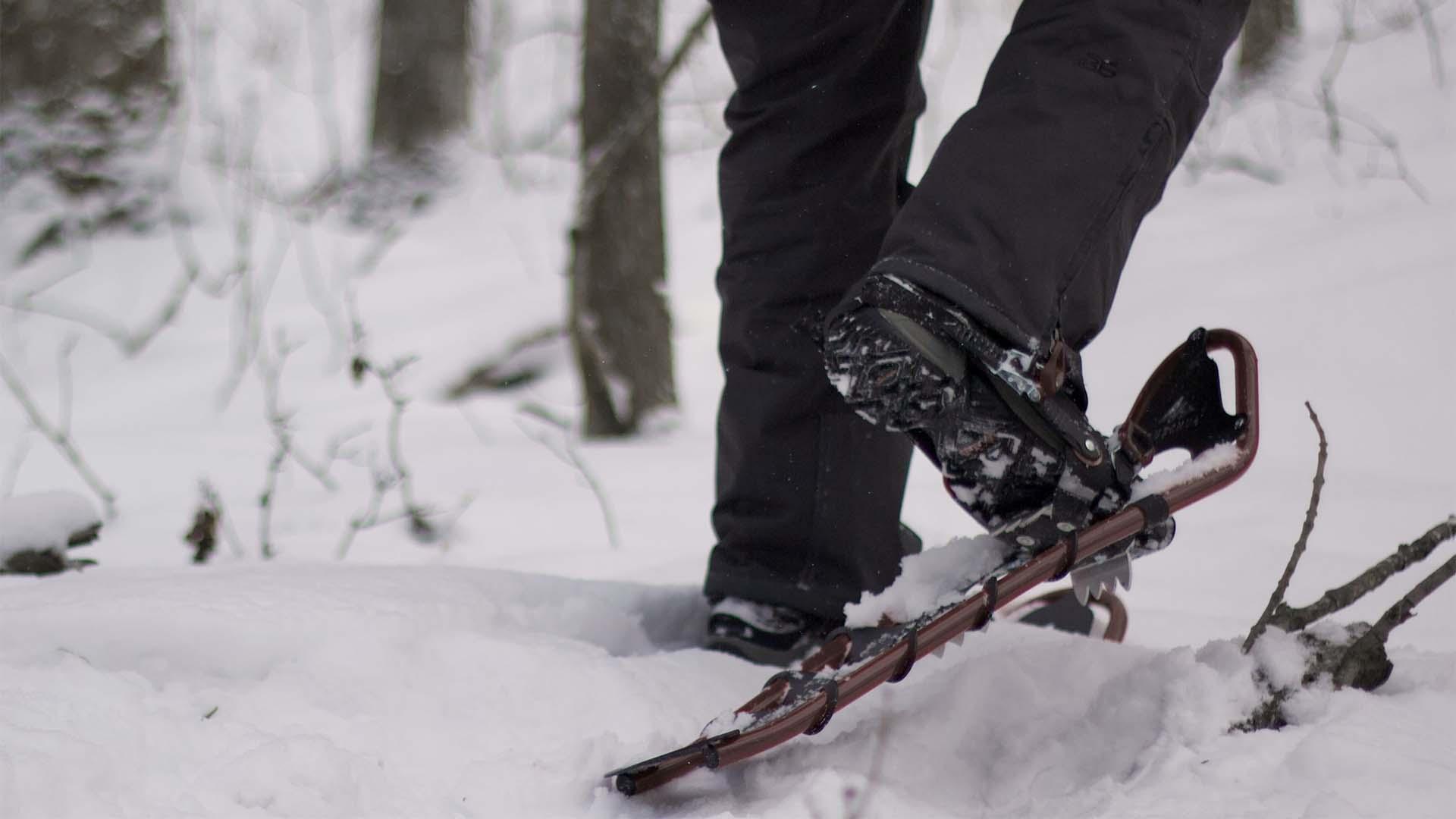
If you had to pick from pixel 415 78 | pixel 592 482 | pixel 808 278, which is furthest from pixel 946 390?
pixel 415 78

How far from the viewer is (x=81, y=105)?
15.6ft

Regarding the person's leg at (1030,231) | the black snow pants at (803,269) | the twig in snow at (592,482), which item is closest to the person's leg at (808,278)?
the black snow pants at (803,269)

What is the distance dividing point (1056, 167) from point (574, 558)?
1.26m

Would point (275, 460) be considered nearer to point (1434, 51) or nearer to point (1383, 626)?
point (1383, 626)

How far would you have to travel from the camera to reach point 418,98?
6.53 metres

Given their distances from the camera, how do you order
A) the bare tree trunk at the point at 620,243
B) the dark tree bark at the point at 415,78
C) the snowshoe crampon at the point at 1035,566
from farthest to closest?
the dark tree bark at the point at 415,78, the bare tree trunk at the point at 620,243, the snowshoe crampon at the point at 1035,566

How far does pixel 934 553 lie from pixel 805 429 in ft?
0.95

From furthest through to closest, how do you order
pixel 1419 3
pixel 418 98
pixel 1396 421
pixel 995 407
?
pixel 418 98, pixel 1419 3, pixel 1396 421, pixel 995 407

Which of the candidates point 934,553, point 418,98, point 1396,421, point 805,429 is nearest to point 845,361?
point 934,553

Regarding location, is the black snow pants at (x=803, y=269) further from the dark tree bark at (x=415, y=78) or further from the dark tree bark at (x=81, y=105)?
the dark tree bark at (x=415, y=78)

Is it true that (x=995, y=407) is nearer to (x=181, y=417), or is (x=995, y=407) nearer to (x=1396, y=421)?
(x=1396, y=421)

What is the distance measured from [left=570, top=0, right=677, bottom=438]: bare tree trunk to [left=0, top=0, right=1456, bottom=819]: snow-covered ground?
183 mm

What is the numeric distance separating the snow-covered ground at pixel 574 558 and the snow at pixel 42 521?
91 millimetres

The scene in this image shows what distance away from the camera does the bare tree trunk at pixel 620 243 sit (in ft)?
11.0
